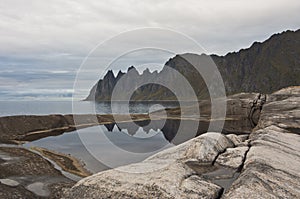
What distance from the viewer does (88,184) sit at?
20859 millimetres

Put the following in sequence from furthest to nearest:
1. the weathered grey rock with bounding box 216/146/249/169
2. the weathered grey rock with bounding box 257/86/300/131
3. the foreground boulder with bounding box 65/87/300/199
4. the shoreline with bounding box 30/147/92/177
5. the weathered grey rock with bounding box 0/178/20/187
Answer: the weathered grey rock with bounding box 257/86/300/131 → the shoreline with bounding box 30/147/92/177 → the weathered grey rock with bounding box 0/178/20/187 → the weathered grey rock with bounding box 216/146/249/169 → the foreground boulder with bounding box 65/87/300/199

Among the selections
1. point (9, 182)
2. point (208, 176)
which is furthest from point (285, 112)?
point (9, 182)

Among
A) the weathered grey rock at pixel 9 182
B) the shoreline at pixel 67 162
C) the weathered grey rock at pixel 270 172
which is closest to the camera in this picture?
the weathered grey rock at pixel 270 172

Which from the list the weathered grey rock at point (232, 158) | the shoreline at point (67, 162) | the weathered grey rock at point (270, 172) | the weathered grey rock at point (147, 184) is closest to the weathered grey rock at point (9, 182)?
the shoreline at point (67, 162)

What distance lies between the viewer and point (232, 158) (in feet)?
90.4

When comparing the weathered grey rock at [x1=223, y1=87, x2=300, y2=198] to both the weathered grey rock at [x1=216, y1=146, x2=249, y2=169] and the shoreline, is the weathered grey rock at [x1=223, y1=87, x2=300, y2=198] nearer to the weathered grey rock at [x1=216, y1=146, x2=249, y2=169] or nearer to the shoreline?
the weathered grey rock at [x1=216, y1=146, x2=249, y2=169]

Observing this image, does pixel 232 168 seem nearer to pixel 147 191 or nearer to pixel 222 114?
pixel 147 191

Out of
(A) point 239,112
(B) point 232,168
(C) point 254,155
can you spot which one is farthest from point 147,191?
(A) point 239,112

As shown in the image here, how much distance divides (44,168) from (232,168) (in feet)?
98.1

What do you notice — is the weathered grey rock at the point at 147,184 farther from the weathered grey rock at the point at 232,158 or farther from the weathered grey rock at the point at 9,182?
the weathered grey rock at the point at 9,182

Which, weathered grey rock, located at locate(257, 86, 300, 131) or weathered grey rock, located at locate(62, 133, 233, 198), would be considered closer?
weathered grey rock, located at locate(62, 133, 233, 198)

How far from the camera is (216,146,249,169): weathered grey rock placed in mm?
26237

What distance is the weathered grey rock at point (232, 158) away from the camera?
26.2m

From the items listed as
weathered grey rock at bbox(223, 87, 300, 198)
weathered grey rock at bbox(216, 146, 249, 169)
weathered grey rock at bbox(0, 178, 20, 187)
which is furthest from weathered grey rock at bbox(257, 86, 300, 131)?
weathered grey rock at bbox(0, 178, 20, 187)
